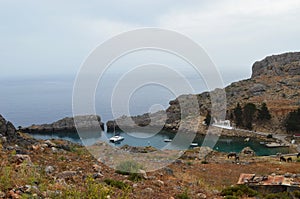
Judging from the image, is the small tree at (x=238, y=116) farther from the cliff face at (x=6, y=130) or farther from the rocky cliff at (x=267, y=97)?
the cliff face at (x=6, y=130)

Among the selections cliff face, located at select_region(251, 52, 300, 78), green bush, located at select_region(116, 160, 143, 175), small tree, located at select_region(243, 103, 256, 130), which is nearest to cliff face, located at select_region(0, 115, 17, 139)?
green bush, located at select_region(116, 160, 143, 175)

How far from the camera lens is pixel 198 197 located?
9.30 metres

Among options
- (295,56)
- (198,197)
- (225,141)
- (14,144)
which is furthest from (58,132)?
(295,56)

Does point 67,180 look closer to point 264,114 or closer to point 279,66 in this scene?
point 264,114

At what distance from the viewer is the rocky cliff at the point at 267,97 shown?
234 ft

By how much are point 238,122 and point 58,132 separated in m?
43.2

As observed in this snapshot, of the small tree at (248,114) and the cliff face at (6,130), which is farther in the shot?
the small tree at (248,114)

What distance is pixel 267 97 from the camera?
84750mm

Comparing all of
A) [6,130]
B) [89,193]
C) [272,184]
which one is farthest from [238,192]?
[6,130]

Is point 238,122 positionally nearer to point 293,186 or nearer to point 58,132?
point 58,132

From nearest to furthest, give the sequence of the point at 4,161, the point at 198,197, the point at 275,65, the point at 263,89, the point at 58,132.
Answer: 1. the point at 4,161
2. the point at 198,197
3. the point at 58,132
4. the point at 263,89
5. the point at 275,65

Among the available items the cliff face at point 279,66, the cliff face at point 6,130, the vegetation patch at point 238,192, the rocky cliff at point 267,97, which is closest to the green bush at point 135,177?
the vegetation patch at point 238,192

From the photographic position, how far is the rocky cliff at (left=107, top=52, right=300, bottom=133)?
71.5 meters

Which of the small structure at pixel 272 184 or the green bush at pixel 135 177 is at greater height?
the green bush at pixel 135 177
